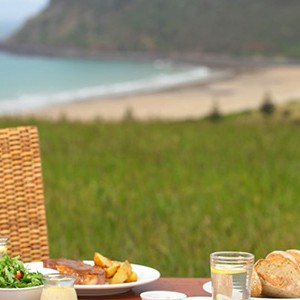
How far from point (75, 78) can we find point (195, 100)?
81.2 ft

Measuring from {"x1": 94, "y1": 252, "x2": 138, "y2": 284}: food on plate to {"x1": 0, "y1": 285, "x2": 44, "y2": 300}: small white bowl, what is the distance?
0.30 m

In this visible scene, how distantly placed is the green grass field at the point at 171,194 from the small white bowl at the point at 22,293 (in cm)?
357

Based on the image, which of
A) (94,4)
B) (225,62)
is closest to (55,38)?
(94,4)

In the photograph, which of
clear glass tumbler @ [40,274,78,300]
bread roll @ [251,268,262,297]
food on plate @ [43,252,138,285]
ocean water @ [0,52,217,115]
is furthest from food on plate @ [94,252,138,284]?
ocean water @ [0,52,217,115]

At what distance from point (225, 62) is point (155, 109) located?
3984 cm

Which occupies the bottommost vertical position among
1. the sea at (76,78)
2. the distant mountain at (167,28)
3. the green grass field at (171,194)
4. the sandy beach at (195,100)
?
the green grass field at (171,194)

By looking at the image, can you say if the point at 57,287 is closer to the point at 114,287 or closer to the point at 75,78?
the point at 114,287

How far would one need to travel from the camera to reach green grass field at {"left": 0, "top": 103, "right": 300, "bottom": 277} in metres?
6.57

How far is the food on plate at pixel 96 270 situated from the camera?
2.29m

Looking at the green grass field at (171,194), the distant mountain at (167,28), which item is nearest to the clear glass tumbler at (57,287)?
the green grass field at (171,194)

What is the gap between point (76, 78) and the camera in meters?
74.8

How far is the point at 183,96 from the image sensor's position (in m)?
52.0

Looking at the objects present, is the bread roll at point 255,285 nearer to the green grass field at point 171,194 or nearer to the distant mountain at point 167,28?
the green grass field at point 171,194

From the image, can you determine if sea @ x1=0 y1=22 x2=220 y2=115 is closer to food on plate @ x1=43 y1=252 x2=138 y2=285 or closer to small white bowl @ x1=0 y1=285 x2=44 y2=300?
food on plate @ x1=43 y1=252 x2=138 y2=285
